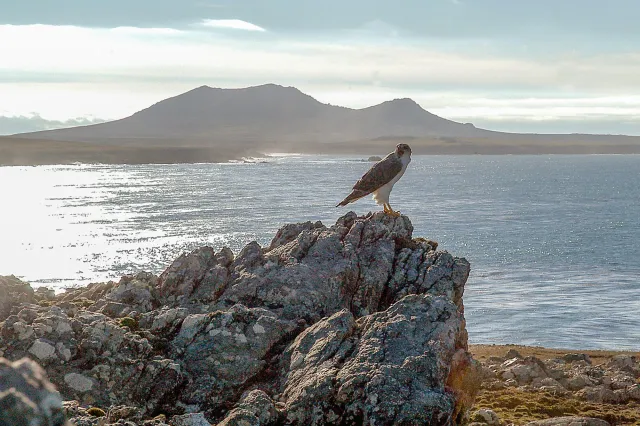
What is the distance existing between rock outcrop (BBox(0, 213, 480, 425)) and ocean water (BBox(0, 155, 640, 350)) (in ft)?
110

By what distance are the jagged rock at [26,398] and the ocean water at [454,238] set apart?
4814 cm

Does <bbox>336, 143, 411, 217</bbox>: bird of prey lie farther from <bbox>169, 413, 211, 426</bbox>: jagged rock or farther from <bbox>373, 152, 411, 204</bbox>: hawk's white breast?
<bbox>169, 413, 211, 426</bbox>: jagged rock

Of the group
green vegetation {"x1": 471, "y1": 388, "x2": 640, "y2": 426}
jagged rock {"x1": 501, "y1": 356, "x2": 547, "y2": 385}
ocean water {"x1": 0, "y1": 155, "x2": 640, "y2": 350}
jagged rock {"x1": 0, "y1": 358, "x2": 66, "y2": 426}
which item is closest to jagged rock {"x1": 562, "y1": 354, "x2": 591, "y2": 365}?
jagged rock {"x1": 501, "y1": 356, "x2": 547, "y2": 385}

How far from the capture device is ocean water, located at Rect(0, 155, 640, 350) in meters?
57.6

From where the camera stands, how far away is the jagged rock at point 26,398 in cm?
378

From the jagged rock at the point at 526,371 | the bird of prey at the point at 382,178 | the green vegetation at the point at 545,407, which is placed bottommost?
the jagged rock at the point at 526,371

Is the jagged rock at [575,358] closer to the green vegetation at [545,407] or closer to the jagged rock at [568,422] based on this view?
the green vegetation at [545,407]

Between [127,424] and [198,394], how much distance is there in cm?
386

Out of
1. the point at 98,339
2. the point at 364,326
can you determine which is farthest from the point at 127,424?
the point at 364,326

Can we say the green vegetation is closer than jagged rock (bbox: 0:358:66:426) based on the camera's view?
No

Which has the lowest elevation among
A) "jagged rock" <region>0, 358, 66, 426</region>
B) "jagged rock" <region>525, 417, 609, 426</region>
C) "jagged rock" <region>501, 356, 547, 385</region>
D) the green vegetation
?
"jagged rock" <region>501, 356, 547, 385</region>

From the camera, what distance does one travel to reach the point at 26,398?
12.7 feet

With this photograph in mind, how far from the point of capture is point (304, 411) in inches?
491

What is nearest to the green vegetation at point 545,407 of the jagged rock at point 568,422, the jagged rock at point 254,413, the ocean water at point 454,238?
the jagged rock at point 568,422
